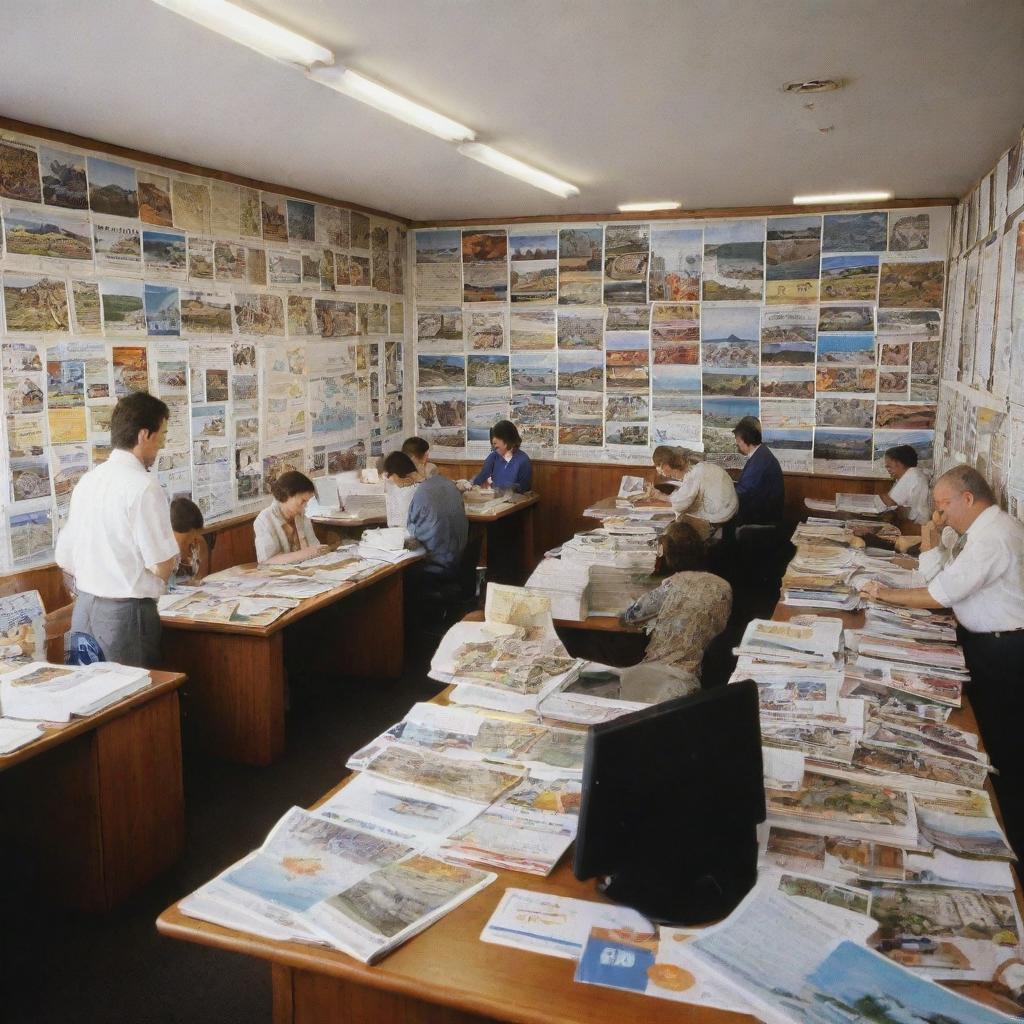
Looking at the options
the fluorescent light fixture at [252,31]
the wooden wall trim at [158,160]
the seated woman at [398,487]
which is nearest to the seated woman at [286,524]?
the seated woman at [398,487]

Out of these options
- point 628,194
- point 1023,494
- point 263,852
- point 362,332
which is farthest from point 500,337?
point 263,852

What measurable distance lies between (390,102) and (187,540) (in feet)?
7.55

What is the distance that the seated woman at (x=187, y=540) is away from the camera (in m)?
4.70

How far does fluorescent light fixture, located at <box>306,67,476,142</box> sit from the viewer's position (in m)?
3.78

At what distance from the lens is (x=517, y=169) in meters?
5.84

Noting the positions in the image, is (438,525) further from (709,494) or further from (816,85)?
(816,85)

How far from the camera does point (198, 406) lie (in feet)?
19.9

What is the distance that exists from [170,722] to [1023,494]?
11.5 ft

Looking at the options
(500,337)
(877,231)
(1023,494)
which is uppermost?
(877,231)

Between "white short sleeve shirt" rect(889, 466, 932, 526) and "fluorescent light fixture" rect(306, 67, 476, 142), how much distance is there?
13.3ft

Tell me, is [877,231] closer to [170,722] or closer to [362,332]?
[362,332]

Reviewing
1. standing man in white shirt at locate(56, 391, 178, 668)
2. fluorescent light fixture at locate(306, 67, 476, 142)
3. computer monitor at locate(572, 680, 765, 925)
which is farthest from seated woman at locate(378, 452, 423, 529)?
computer monitor at locate(572, 680, 765, 925)

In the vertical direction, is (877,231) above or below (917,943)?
above

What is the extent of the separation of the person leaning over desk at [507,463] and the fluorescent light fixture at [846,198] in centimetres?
290
